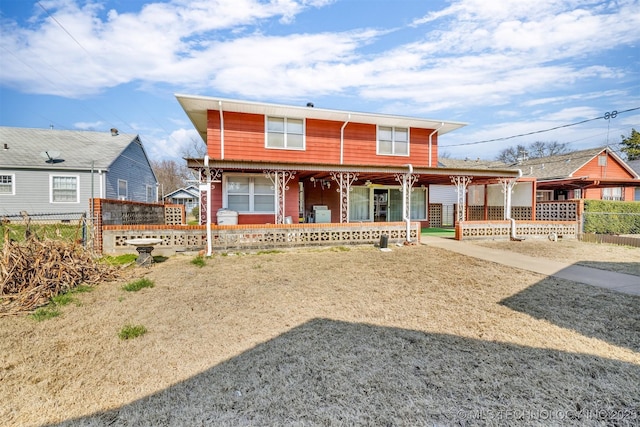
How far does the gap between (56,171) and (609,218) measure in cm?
2998

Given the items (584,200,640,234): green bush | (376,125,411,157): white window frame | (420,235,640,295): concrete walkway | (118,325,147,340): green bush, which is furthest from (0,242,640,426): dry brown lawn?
(584,200,640,234): green bush

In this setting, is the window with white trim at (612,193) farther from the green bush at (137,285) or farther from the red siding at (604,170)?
the green bush at (137,285)

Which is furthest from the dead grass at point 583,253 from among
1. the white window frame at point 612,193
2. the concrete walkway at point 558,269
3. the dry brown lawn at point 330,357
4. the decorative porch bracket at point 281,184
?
the white window frame at point 612,193

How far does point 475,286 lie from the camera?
6.04 m

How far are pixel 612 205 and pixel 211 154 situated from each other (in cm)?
2079

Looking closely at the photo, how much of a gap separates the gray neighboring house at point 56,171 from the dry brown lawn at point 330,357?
14.5m

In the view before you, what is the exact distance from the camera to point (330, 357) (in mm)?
3252

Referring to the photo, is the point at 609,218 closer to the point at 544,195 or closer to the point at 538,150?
the point at 544,195

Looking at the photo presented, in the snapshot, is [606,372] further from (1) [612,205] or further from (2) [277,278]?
(1) [612,205]

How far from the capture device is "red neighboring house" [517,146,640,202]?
21656 millimetres

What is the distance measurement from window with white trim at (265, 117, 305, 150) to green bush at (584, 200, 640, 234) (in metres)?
13.8

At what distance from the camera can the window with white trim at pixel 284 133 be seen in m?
13.2

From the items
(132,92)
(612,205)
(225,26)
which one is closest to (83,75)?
(132,92)

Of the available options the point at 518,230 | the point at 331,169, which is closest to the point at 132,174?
the point at 331,169
